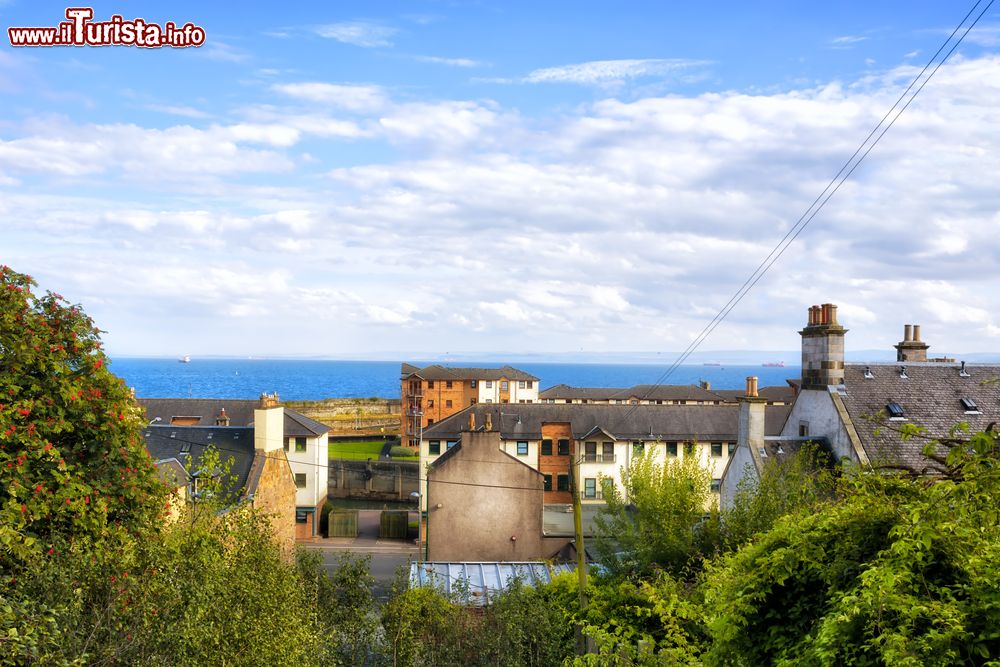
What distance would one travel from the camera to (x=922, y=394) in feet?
101

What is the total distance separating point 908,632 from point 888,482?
8.36 feet

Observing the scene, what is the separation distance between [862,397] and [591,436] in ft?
117

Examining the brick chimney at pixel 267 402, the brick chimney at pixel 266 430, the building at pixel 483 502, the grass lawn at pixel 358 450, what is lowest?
the grass lawn at pixel 358 450

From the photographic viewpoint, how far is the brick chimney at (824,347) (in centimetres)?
2952

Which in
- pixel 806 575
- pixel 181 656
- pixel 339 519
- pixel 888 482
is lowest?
pixel 339 519

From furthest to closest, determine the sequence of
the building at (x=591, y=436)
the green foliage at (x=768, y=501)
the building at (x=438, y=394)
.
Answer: the building at (x=438, y=394) → the building at (x=591, y=436) → the green foliage at (x=768, y=501)

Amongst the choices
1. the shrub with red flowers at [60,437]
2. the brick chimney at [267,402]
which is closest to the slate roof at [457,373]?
the brick chimney at [267,402]

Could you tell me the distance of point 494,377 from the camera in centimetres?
10775

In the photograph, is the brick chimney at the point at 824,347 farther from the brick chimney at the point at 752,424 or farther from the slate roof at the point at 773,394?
the slate roof at the point at 773,394

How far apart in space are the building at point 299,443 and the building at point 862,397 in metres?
33.6

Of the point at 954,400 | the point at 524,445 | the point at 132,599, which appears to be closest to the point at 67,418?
the point at 132,599

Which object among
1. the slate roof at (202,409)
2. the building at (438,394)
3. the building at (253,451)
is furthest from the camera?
the building at (438,394)

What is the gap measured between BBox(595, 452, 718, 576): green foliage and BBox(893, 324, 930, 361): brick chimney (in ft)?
51.6

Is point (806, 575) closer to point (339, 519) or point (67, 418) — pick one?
point (67, 418)
